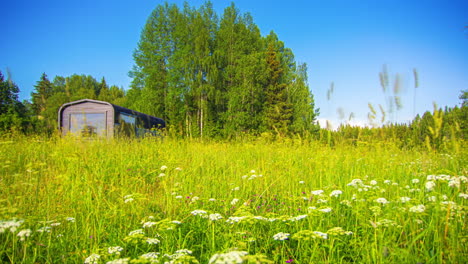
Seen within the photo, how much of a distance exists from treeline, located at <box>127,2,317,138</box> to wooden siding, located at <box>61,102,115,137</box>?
7.65m

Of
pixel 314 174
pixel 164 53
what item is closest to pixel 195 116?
pixel 164 53

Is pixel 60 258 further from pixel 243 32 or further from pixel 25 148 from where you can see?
pixel 243 32

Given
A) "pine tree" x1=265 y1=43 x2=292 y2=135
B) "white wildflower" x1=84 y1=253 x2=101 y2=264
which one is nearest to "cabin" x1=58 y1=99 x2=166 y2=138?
"white wildflower" x1=84 y1=253 x2=101 y2=264

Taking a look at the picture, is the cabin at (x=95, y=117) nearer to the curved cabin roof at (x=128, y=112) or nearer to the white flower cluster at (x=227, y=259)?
the curved cabin roof at (x=128, y=112)

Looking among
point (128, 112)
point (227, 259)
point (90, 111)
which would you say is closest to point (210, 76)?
point (128, 112)

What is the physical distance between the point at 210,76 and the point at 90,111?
9.78 m

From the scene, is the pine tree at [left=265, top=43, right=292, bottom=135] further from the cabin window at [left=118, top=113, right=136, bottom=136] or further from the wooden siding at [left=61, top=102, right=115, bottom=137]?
the wooden siding at [left=61, top=102, right=115, bottom=137]

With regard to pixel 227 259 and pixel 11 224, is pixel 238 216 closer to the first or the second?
pixel 227 259

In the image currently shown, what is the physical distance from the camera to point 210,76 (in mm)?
20141

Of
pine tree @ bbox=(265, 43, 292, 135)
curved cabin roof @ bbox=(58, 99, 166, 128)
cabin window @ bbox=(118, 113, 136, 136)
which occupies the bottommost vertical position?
cabin window @ bbox=(118, 113, 136, 136)

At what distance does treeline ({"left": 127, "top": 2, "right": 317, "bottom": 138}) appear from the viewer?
2016 centimetres

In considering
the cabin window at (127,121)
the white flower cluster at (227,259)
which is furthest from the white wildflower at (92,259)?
the cabin window at (127,121)

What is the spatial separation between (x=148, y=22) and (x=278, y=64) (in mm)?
12026

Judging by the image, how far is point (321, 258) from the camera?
1613mm
